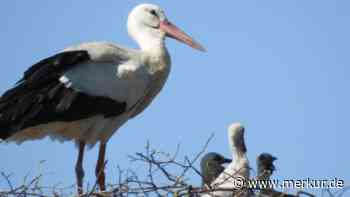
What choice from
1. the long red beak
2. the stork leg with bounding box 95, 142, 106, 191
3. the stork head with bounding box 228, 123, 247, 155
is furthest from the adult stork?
the stork head with bounding box 228, 123, 247, 155

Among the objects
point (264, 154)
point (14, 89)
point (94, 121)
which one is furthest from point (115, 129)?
point (264, 154)

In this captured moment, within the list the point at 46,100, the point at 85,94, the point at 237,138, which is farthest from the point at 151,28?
the point at 46,100

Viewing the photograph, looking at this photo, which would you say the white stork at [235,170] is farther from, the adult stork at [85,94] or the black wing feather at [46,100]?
the black wing feather at [46,100]

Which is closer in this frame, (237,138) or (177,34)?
(177,34)

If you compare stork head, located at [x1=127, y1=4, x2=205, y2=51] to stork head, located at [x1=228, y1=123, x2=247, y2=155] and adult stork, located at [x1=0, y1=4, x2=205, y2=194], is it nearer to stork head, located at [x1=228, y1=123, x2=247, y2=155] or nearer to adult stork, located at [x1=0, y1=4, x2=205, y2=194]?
adult stork, located at [x1=0, y1=4, x2=205, y2=194]

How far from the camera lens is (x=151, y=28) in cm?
1282

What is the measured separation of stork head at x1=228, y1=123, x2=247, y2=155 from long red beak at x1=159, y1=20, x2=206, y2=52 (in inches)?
39.8

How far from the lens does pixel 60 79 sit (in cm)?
1184

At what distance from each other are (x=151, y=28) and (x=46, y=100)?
1614mm

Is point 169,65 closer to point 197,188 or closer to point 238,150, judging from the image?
point 238,150

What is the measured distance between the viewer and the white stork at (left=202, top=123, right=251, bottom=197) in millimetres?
10383

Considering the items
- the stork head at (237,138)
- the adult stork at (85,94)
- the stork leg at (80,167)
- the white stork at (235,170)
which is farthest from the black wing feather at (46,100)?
the stork head at (237,138)

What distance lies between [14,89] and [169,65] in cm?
168

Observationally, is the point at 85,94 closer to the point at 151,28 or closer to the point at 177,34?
the point at 151,28
